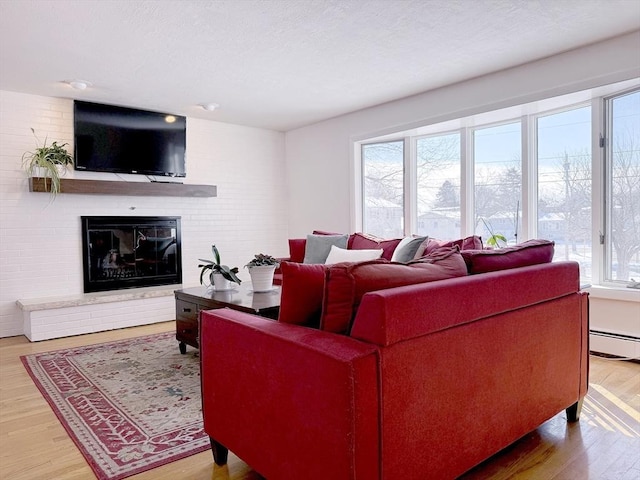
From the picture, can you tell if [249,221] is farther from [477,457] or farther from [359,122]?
[477,457]

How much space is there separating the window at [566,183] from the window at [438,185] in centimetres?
82

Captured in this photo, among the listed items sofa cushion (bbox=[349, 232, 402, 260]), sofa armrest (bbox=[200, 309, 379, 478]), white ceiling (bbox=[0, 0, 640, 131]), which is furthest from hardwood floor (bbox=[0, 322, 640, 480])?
white ceiling (bbox=[0, 0, 640, 131])

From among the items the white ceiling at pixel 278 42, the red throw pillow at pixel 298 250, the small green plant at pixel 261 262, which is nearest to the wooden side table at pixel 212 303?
the small green plant at pixel 261 262

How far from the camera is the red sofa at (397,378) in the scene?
1310 millimetres

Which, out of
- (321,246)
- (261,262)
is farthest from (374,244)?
(261,262)

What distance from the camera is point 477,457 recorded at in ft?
5.59

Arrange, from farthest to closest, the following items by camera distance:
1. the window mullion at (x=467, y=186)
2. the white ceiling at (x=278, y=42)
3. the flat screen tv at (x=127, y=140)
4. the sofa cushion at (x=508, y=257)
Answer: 1. the flat screen tv at (x=127, y=140)
2. the window mullion at (x=467, y=186)
3. the white ceiling at (x=278, y=42)
4. the sofa cushion at (x=508, y=257)

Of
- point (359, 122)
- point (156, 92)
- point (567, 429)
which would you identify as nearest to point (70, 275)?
point (156, 92)

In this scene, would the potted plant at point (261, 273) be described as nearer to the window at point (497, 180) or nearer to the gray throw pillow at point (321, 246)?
the gray throw pillow at point (321, 246)

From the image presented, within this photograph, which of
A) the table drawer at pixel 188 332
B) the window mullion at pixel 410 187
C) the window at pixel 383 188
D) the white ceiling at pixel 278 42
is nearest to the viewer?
the white ceiling at pixel 278 42

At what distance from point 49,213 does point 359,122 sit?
3.40m

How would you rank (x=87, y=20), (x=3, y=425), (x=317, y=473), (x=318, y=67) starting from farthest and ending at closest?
(x=318, y=67) < (x=87, y=20) < (x=3, y=425) < (x=317, y=473)

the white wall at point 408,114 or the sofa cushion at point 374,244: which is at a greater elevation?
the white wall at point 408,114

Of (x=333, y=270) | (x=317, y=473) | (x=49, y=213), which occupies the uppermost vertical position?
(x=49, y=213)
